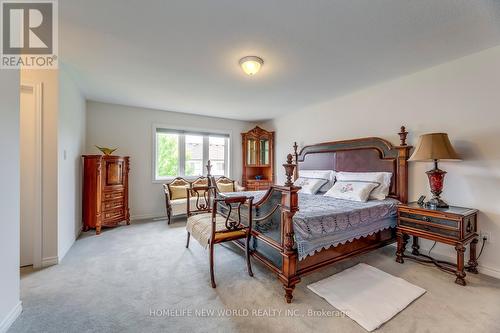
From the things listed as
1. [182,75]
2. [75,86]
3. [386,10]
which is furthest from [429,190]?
[75,86]

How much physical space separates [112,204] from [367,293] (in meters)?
4.14

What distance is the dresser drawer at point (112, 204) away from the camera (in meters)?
3.67

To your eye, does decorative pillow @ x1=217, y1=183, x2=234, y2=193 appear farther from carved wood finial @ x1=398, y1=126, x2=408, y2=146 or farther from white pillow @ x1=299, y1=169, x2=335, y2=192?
carved wood finial @ x1=398, y1=126, x2=408, y2=146

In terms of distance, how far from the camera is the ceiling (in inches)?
65.9

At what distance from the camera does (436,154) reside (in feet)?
7.37

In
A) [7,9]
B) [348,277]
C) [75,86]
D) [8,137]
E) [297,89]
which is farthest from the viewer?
[297,89]

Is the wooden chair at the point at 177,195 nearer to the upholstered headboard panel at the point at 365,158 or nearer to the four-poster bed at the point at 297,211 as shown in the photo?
the four-poster bed at the point at 297,211

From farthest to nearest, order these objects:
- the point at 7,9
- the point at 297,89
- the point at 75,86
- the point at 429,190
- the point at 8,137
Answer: the point at 297,89
the point at 75,86
the point at 429,190
the point at 7,9
the point at 8,137

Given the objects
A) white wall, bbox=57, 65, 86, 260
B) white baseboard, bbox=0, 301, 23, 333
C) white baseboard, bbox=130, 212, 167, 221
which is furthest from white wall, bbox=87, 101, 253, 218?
white baseboard, bbox=0, 301, 23, 333

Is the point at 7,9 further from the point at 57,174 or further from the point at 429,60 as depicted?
the point at 429,60

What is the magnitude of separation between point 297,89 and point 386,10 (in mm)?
1806

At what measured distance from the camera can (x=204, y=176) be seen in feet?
17.0

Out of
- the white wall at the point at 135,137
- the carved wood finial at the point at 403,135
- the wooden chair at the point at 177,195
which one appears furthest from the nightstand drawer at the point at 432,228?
the white wall at the point at 135,137

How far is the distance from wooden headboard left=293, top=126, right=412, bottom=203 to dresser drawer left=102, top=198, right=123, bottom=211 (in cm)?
379
